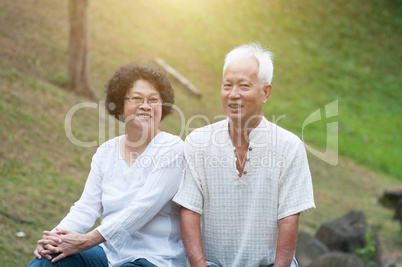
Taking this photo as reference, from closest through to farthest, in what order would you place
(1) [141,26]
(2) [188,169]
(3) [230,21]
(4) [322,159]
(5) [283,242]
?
(5) [283,242] → (2) [188,169] → (4) [322,159] → (1) [141,26] → (3) [230,21]

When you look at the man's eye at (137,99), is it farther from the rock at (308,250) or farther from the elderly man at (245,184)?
the rock at (308,250)

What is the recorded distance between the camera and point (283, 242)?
2.87 meters

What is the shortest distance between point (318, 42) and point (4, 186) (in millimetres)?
13672

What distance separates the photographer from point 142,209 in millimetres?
2893

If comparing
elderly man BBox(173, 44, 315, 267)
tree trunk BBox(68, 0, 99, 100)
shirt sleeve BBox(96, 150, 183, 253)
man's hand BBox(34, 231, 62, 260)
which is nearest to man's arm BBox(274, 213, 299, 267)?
elderly man BBox(173, 44, 315, 267)

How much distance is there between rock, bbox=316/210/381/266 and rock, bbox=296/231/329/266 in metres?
0.66

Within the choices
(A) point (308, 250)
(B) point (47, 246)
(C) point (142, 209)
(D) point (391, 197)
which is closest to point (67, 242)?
(B) point (47, 246)

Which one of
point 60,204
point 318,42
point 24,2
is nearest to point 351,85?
point 318,42

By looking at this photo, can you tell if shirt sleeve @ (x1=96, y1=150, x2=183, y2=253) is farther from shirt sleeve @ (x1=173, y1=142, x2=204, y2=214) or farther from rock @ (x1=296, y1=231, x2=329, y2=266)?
rock @ (x1=296, y1=231, x2=329, y2=266)

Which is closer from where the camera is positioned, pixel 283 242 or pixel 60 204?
pixel 283 242

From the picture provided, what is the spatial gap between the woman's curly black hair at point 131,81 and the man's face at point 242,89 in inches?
15.5

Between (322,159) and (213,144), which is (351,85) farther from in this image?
(213,144)

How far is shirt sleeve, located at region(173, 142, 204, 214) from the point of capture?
117 inches

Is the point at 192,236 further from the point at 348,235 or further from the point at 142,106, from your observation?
the point at 348,235
